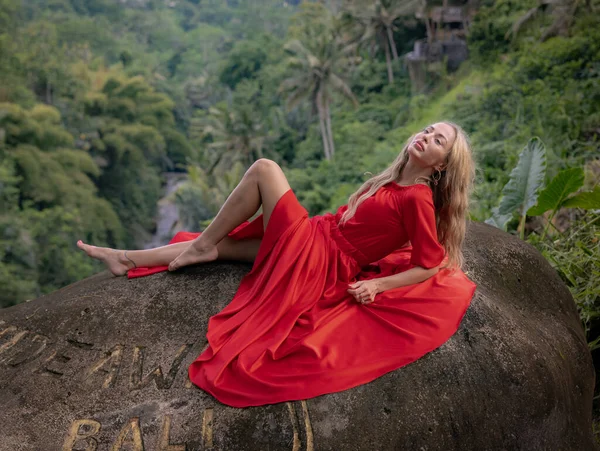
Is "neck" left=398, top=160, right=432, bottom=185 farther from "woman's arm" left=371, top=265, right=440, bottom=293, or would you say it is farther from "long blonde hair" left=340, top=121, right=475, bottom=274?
"woman's arm" left=371, top=265, right=440, bottom=293

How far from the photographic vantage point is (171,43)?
54438 mm

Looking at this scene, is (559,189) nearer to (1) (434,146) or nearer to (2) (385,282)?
(1) (434,146)

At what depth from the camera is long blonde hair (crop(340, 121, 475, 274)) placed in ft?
10.1

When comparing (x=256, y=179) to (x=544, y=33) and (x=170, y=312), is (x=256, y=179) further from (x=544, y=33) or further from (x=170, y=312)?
(x=544, y=33)

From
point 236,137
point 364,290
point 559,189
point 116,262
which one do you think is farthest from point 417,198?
point 236,137

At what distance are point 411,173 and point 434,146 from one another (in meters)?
0.19

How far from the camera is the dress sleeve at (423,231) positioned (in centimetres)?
296

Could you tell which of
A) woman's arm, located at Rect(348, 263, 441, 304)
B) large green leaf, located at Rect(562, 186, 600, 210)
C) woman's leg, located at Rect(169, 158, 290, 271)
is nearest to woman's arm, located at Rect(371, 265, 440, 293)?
woman's arm, located at Rect(348, 263, 441, 304)

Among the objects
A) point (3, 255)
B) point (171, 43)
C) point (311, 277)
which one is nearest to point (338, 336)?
point (311, 277)

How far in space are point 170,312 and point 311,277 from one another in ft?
2.54

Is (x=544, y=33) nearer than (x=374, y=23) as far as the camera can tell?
Yes

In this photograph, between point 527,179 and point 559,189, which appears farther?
point 527,179

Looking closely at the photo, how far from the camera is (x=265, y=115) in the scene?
3575cm

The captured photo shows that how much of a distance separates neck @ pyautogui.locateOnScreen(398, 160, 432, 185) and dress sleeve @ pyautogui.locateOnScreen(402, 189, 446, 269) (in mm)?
160
